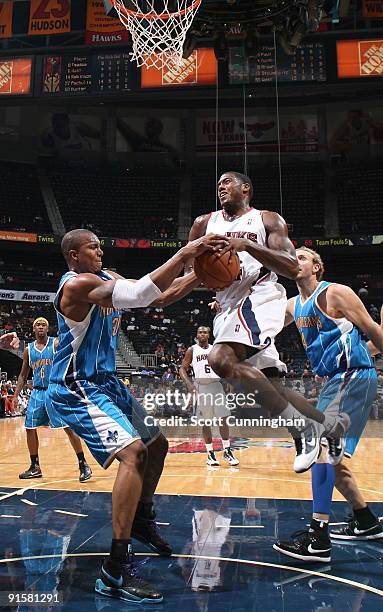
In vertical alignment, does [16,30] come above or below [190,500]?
above

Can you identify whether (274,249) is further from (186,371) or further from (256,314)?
(186,371)

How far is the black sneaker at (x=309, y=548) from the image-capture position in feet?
11.3

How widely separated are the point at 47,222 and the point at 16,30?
840 centimetres

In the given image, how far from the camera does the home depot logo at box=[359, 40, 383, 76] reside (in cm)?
1372

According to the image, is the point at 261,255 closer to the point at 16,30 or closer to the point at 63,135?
the point at 16,30

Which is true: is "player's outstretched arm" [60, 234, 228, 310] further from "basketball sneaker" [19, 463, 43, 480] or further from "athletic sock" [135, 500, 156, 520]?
"basketball sneaker" [19, 463, 43, 480]

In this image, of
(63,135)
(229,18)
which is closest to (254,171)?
(63,135)

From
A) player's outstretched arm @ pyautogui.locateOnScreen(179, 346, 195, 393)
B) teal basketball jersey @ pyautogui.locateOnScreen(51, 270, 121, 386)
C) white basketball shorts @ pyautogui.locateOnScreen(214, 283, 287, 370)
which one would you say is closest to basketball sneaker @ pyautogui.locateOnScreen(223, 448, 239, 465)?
player's outstretched arm @ pyautogui.locateOnScreen(179, 346, 195, 393)

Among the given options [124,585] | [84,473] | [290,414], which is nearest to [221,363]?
[290,414]

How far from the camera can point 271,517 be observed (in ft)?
14.9

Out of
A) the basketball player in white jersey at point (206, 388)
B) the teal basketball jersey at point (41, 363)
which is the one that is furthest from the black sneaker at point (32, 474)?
the basketball player in white jersey at point (206, 388)

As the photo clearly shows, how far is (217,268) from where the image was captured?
10.1ft

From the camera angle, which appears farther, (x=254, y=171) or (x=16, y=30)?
(x=254, y=171)

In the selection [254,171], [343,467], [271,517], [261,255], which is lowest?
[271,517]
